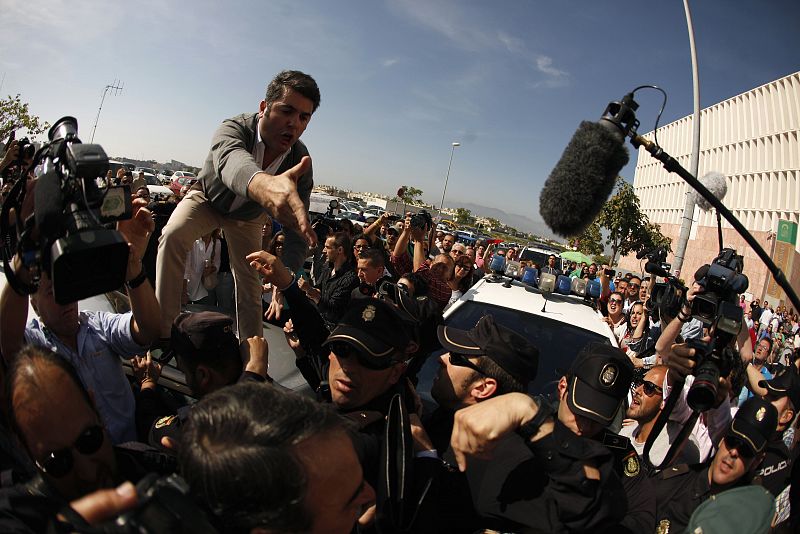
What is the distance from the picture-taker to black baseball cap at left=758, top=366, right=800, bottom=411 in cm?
334

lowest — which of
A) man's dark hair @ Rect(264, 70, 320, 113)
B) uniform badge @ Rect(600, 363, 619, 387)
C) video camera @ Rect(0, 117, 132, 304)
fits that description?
uniform badge @ Rect(600, 363, 619, 387)

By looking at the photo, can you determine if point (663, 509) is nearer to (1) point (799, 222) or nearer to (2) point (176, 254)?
(2) point (176, 254)

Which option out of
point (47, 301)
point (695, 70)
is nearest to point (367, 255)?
point (47, 301)

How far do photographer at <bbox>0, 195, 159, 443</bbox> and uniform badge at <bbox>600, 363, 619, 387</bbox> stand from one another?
2.08 metres

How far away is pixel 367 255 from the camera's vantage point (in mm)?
4723

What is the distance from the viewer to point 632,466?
8.55 feet

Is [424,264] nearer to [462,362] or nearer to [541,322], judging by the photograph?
[541,322]

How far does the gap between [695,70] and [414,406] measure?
5841 millimetres

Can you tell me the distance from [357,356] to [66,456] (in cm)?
109

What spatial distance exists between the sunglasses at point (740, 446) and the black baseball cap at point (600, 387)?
0.87 m

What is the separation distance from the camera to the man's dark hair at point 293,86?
2.46m

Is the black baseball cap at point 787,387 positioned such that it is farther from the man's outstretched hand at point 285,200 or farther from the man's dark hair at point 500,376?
the man's outstretched hand at point 285,200

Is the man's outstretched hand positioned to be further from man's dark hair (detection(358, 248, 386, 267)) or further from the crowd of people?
man's dark hair (detection(358, 248, 386, 267))

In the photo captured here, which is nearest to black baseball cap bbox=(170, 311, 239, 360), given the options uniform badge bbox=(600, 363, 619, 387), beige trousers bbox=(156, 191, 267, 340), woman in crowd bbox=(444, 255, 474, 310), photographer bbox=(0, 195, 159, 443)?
photographer bbox=(0, 195, 159, 443)
